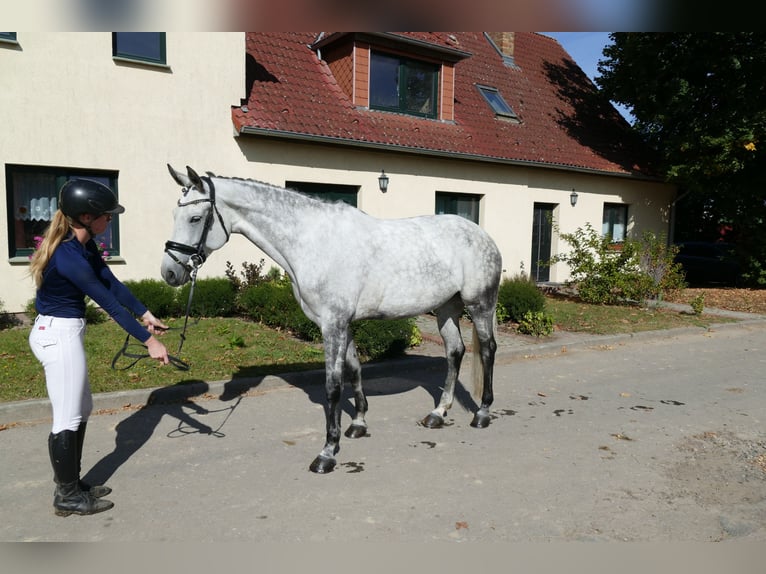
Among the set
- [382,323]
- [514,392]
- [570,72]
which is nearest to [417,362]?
[382,323]

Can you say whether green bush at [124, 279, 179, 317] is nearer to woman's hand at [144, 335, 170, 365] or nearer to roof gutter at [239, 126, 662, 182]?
roof gutter at [239, 126, 662, 182]

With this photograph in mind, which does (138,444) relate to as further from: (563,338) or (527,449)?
(563,338)

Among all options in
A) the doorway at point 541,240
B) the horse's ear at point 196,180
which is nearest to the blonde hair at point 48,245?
the horse's ear at point 196,180

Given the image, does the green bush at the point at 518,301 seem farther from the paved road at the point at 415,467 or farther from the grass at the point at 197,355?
the paved road at the point at 415,467

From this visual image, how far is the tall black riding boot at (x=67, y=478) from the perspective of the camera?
3.47 metres

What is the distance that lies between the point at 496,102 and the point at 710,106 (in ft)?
22.0

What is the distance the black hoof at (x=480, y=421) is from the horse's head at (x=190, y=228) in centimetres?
288

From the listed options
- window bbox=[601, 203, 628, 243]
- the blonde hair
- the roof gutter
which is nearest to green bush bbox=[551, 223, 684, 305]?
the roof gutter

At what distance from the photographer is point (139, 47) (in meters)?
10.3

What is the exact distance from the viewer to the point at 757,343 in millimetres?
10016

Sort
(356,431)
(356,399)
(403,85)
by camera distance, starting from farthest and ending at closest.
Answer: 1. (403,85)
2. (356,399)
3. (356,431)

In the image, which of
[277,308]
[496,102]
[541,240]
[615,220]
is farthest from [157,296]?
[615,220]

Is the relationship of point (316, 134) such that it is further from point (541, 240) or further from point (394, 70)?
point (541, 240)

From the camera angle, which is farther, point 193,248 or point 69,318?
point 193,248
